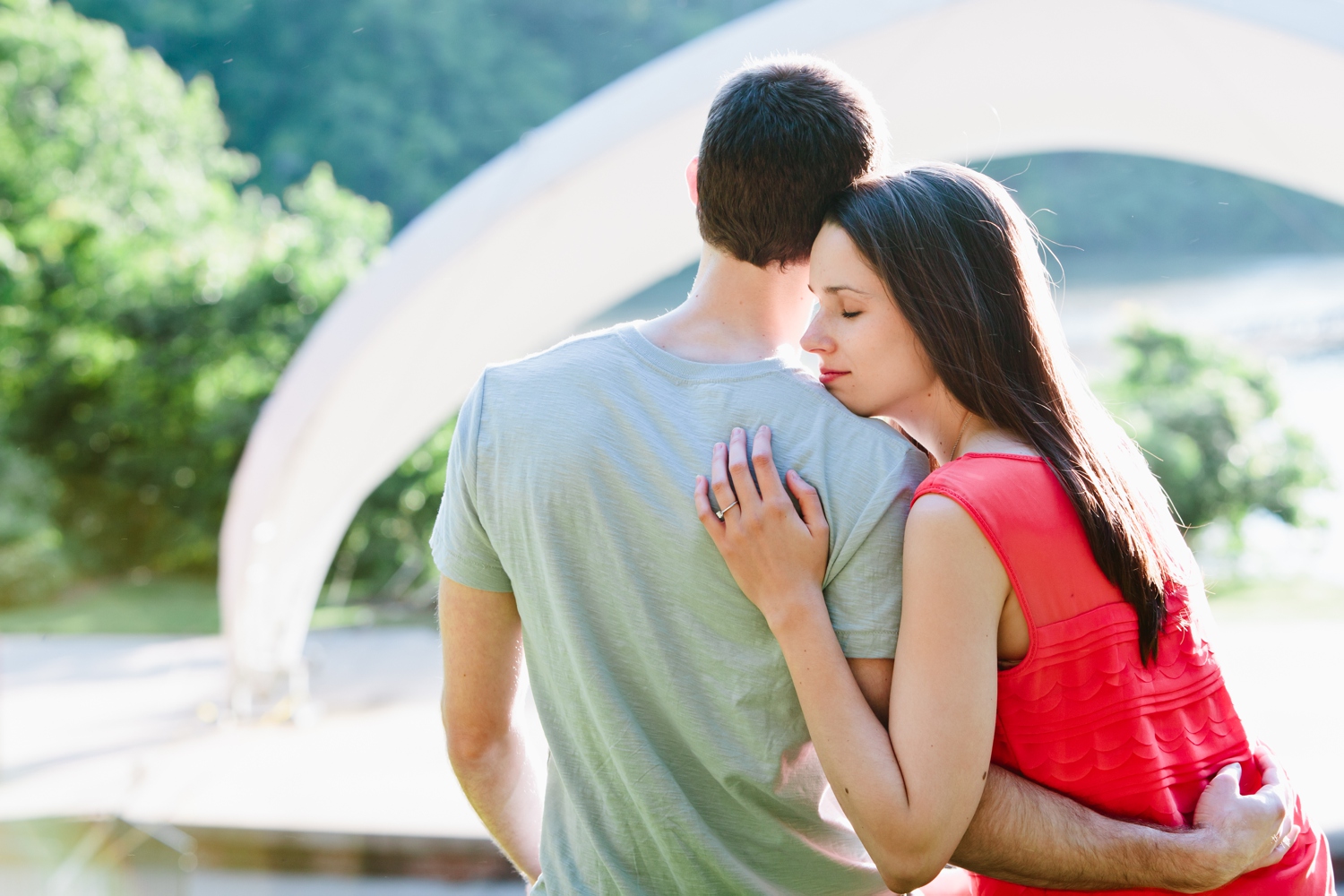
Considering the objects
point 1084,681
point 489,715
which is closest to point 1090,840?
point 1084,681

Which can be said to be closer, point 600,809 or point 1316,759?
point 600,809

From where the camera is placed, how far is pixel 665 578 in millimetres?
1143

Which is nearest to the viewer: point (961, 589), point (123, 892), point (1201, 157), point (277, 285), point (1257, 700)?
point (961, 589)

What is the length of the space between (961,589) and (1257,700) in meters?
5.21

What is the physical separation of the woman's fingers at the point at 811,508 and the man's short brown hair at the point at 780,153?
28 centimetres

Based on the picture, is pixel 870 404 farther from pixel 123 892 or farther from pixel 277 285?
pixel 277 285

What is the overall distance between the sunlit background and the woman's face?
0.31 m

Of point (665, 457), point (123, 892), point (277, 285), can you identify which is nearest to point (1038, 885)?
point (665, 457)

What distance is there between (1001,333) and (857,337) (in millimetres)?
176

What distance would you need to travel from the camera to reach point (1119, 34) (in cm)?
358

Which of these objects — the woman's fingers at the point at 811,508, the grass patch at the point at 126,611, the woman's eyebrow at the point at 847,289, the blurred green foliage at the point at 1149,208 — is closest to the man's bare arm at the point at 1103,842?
the woman's fingers at the point at 811,508

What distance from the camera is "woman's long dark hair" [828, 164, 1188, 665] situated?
117cm

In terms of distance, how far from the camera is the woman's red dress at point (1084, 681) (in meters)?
1.11

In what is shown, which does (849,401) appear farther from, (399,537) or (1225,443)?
(1225,443)
